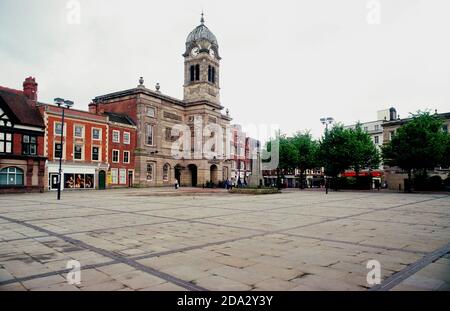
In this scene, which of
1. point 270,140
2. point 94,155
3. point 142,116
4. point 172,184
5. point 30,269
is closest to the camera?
point 30,269

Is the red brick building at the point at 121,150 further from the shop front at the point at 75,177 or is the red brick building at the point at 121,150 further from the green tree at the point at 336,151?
the green tree at the point at 336,151

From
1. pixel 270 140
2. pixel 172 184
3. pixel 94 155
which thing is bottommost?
pixel 172 184

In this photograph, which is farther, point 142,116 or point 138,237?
point 142,116

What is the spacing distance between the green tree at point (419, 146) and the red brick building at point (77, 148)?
1421 inches

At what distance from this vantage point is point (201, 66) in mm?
55406

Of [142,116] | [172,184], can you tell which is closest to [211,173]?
[172,184]

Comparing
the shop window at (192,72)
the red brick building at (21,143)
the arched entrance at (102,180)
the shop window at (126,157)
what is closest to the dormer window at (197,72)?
the shop window at (192,72)

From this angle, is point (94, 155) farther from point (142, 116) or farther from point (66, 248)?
point (66, 248)

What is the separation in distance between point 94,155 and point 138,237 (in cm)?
3499

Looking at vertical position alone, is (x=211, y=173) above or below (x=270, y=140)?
below

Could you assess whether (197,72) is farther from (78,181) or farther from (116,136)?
(78,181)

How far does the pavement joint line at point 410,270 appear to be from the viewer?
14.7 ft

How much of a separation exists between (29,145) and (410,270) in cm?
3733

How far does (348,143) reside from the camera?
40906 millimetres
